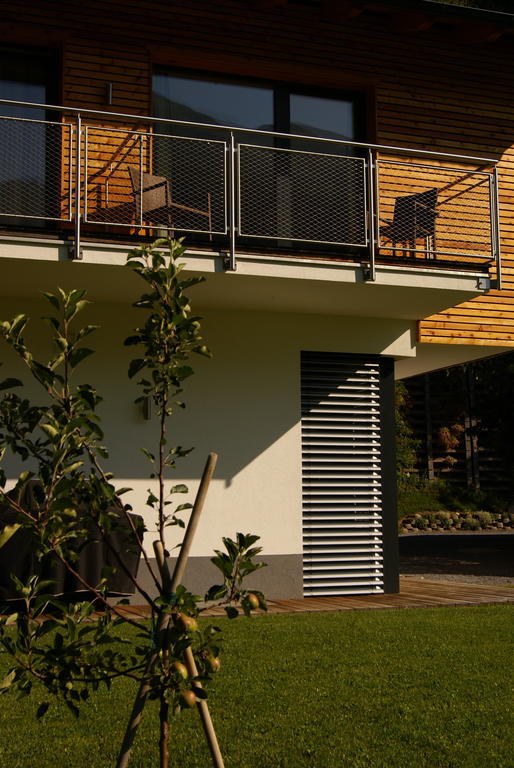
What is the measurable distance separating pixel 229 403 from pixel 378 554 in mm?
2482

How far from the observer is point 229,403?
1073 centimetres

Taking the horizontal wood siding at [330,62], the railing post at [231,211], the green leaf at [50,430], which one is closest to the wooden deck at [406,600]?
the horizontal wood siding at [330,62]

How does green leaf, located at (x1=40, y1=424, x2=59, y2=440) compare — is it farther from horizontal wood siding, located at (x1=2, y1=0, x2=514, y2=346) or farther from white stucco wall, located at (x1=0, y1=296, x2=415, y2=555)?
horizontal wood siding, located at (x1=2, y1=0, x2=514, y2=346)

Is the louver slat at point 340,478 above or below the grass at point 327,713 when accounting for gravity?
above

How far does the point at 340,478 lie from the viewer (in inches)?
438

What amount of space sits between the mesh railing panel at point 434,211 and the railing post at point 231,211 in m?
1.69

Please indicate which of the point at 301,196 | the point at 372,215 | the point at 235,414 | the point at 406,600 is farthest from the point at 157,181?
the point at 406,600

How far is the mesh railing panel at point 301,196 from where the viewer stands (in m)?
10.0

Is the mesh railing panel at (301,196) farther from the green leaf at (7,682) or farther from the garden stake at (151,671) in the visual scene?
the green leaf at (7,682)

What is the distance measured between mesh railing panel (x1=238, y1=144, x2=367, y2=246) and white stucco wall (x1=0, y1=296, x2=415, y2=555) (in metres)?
1.19

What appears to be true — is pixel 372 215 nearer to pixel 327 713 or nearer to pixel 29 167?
pixel 29 167

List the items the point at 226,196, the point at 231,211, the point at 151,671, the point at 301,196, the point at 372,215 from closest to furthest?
the point at 151,671 < the point at 231,211 < the point at 226,196 < the point at 372,215 < the point at 301,196

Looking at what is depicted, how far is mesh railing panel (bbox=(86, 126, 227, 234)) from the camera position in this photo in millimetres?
9609

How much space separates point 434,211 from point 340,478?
10.4 ft
